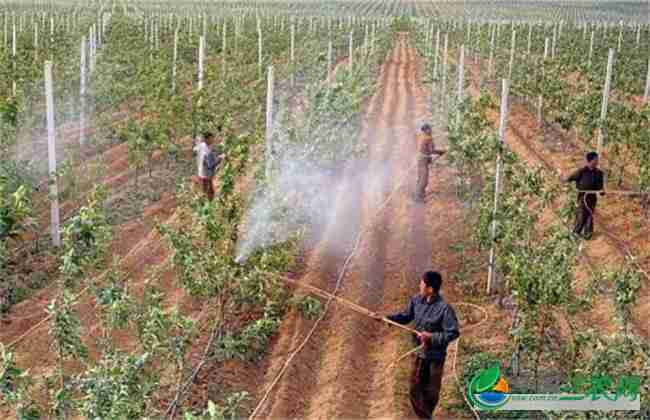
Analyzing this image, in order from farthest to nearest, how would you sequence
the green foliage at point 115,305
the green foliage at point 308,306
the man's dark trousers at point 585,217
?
the man's dark trousers at point 585,217 < the green foliage at point 308,306 < the green foliage at point 115,305

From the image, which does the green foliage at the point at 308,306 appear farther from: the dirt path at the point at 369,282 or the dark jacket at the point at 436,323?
the dark jacket at the point at 436,323

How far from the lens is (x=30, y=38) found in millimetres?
27609

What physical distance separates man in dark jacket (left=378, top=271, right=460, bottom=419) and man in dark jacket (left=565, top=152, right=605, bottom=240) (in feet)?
15.8

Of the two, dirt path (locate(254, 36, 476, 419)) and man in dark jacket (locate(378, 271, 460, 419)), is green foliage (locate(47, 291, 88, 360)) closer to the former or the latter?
dirt path (locate(254, 36, 476, 419))

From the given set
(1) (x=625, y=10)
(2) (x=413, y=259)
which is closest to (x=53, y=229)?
(2) (x=413, y=259)

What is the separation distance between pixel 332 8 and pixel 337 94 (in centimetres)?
5107

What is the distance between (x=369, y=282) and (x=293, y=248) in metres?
1.78

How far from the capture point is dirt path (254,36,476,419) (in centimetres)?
793

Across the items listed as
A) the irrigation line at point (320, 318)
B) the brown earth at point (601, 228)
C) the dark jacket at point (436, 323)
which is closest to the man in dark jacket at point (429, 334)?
the dark jacket at point (436, 323)

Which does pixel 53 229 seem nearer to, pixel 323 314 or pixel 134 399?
pixel 323 314

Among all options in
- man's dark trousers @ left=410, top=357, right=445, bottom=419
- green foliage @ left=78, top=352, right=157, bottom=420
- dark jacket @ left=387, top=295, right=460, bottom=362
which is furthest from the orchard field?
dark jacket @ left=387, top=295, right=460, bottom=362

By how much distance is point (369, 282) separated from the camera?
35.3 ft

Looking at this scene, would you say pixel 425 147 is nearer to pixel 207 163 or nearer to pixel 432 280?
pixel 207 163

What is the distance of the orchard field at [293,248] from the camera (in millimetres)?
6906
